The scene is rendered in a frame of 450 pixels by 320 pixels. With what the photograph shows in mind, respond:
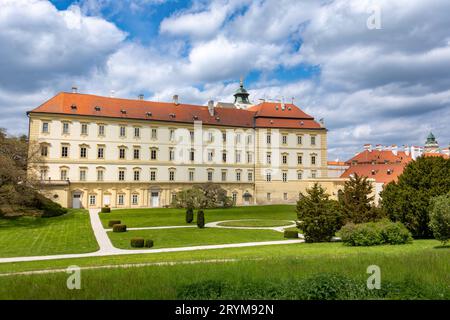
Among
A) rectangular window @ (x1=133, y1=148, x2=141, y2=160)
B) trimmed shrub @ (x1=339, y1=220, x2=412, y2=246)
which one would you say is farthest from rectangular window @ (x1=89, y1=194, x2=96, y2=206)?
trimmed shrub @ (x1=339, y1=220, x2=412, y2=246)

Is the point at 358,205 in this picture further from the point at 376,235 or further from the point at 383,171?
the point at 383,171

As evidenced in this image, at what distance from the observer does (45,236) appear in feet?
90.0

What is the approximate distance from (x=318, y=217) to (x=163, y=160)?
117ft

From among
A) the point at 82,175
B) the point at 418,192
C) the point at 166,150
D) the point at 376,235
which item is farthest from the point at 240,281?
the point at 166,150

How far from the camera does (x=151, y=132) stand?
55219 mm

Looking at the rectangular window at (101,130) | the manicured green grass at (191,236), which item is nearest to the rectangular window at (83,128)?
the rectangular window at (101,130)

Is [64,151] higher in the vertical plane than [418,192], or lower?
→ higher

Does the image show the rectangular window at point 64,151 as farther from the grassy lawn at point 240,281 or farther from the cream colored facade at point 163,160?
the grassy lawn at point 240,281

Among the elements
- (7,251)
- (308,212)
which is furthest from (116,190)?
(308,212)

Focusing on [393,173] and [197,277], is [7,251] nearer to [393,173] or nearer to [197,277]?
[197,277]

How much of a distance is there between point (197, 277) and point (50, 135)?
47.3 m

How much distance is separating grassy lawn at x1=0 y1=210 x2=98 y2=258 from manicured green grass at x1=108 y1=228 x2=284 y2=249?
219cm

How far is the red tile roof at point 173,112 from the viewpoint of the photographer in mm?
51625
